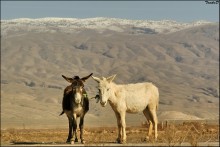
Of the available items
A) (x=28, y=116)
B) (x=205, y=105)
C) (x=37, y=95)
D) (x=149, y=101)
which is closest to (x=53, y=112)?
(x=28, y=116)

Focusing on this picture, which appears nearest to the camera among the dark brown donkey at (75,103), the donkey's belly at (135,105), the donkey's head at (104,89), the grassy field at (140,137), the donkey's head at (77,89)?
the grassy field at (140,137)

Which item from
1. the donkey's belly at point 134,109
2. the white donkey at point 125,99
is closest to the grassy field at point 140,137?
the white donkey at point 125,99

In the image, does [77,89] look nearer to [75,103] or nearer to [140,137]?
[75,103]

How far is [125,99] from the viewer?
18.6 meters

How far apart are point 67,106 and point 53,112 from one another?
139 m

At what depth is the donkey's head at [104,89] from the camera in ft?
57.3

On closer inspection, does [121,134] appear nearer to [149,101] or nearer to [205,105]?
[149,101]

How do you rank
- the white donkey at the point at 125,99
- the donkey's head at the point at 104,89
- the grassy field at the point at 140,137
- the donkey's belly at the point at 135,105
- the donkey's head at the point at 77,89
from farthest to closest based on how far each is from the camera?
the donkey's belly at the point at 135,105, the donkey's head at the point at 77,89, the white donkey at the point at 125,99, the donkey's head at the point at 104,89, the grassy field at the point at 140,137

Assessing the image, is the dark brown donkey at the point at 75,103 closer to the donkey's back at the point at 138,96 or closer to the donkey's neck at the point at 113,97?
the donkey's neck at the point at 113,97

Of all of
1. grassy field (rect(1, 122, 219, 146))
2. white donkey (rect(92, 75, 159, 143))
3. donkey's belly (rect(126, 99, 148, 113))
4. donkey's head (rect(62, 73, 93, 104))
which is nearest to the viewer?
grassy field (rect(1, 122, 219, 146))

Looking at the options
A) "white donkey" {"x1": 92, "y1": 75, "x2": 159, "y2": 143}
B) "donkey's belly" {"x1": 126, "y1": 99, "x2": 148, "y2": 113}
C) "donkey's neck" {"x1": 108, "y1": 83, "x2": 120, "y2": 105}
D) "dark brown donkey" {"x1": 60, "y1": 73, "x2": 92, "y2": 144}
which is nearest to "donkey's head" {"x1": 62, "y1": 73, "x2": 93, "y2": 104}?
"dark brown donkey" {"x1": 60, "y1": 73, "x2": 92, "y2": 144}

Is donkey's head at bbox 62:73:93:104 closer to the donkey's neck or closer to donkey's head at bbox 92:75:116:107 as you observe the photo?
donkey's head at bbox 92:75:116:107

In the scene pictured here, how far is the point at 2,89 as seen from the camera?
19562cm

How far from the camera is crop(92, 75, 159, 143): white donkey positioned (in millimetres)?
17766
